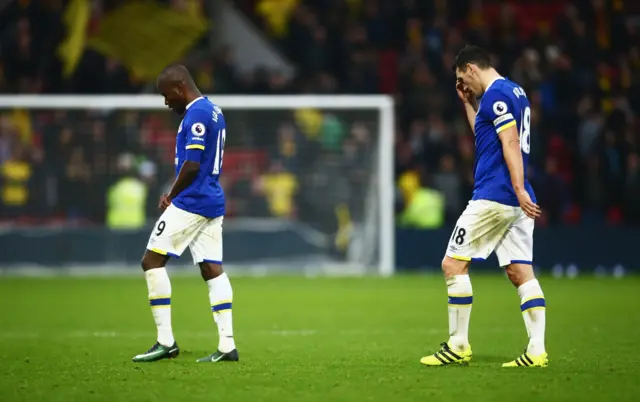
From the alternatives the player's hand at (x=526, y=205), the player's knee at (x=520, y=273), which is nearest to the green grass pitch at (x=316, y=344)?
the player's knee at (x=520, y=273)

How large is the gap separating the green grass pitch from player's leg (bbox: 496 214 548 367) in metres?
0.18

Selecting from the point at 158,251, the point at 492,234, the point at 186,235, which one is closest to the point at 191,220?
the point at 186,235

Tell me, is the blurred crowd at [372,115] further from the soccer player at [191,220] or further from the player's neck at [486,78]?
the player's neck at [486,78]

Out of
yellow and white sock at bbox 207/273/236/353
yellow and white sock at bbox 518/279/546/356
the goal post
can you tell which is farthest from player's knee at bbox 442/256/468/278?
the goal post

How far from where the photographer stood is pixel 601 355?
29.0 ft

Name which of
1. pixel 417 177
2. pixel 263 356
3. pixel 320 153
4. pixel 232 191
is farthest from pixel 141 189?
pixel 263 356

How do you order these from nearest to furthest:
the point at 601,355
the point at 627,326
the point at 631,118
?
the point at 601,355
the point at 627,326
the point at 631,118

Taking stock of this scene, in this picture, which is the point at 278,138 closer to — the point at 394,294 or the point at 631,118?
the point at 394,294

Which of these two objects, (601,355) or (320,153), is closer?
(601,355)

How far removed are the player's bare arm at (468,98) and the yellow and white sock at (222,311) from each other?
226 cm

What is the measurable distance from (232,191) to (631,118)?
8015mm

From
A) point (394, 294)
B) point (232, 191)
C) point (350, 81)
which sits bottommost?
point (394, 294)

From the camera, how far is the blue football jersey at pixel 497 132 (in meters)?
7.89

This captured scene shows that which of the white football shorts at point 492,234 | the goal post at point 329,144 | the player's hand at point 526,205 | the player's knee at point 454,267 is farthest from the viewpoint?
the goal post at point 329,144
